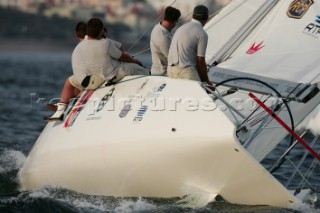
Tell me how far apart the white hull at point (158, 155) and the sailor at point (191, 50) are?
247mm

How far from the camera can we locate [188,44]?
8.20 meters

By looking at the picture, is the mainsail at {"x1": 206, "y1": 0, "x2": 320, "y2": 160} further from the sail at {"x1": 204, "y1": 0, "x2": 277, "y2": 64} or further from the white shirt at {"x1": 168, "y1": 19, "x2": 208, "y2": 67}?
the sail at {"x1": 204, "y1": 0, "x2": 277, "y2": 64}

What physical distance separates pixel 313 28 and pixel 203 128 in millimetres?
2439

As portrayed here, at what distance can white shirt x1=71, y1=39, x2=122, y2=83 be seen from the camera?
29.1 ft

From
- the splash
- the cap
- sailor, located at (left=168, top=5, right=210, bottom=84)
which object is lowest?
the splash

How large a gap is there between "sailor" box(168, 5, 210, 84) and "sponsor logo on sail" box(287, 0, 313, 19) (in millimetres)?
1572

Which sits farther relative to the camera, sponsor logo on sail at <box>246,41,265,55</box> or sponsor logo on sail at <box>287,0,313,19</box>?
sponsor logo on sail at <box>287,0,313,19</box>

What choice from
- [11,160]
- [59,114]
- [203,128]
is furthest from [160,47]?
[11,160]

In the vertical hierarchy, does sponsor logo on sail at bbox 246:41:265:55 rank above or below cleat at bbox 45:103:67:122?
above

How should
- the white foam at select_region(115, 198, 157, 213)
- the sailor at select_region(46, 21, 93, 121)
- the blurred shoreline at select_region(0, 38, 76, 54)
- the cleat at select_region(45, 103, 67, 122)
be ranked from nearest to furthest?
the white foam at select_region(115, 198, 157, 213) < the cleat at select_region(45, 103, 67, 122) < the sailor at select_region(46, 21, 93, 121) < the blurred shoreline at select_region(0, 38, 76, 54)

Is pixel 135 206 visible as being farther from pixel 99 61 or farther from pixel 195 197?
pixel 99 61

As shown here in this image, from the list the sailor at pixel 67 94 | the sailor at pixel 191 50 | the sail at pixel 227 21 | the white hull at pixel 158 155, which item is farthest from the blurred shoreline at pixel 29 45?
the sailor at pixel 191 50

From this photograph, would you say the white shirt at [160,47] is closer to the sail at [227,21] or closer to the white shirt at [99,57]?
the white shirt at [99,57]

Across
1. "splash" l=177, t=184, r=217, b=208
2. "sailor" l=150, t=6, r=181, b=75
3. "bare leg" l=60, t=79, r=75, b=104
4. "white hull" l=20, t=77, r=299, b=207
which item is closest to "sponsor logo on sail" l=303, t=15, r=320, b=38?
"sailor" l=150, t=6, r=181, b=75
